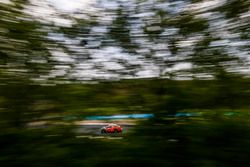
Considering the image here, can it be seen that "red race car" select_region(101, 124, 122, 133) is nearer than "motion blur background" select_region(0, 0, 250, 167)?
No

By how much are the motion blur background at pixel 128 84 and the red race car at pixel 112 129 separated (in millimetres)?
38

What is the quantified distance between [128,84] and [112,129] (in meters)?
0.37

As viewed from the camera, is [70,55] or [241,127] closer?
[241,127]

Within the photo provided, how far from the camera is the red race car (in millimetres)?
2887

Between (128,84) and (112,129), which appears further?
(128,84)

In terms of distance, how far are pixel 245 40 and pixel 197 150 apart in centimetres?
90

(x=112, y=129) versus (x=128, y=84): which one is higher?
(x=128, y=84)

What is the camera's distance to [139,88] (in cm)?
305

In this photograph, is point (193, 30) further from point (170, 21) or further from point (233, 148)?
point (233, 148)

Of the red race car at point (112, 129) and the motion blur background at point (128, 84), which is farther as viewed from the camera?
the red race car at point (112, 129)

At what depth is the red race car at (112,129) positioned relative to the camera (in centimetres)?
289

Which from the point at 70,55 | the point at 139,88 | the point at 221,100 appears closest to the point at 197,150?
the point at 221,100

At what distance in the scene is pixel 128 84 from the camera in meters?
3.05

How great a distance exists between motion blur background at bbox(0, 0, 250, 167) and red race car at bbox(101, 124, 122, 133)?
0.04 m
